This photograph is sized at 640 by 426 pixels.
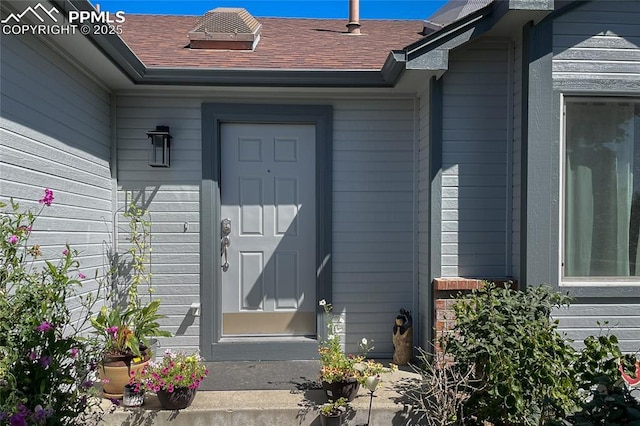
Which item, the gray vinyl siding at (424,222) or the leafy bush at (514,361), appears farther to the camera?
the gray vinyl siding at (424,222)

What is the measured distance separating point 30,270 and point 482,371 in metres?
2.95

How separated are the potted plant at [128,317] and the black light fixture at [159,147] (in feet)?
1.48

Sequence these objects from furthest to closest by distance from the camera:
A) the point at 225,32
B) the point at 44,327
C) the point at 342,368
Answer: the point at 225,32
the point at 342,368
the point at 44,327

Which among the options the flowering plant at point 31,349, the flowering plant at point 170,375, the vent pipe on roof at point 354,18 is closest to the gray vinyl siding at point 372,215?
the flowering plant at point 170,375

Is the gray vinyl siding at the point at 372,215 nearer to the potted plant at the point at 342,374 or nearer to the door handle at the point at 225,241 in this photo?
Result: the potted plant at the point at 342,374

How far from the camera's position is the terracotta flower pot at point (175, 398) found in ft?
9.27

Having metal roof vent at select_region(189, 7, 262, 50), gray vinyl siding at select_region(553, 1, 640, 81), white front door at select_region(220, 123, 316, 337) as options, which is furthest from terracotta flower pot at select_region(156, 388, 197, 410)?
gray vinyl siding at select_region(553, 1, 640, 81)

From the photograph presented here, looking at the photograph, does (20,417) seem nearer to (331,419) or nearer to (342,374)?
(331,419)

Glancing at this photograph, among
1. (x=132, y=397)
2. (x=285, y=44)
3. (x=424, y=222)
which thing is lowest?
(x=132, y=397)

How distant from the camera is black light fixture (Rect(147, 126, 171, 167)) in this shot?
377 cm

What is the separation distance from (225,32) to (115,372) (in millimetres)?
3401

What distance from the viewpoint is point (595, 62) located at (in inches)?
127

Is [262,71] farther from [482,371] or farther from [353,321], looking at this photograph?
[482,371]

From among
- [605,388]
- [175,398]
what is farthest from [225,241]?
[605,388]
